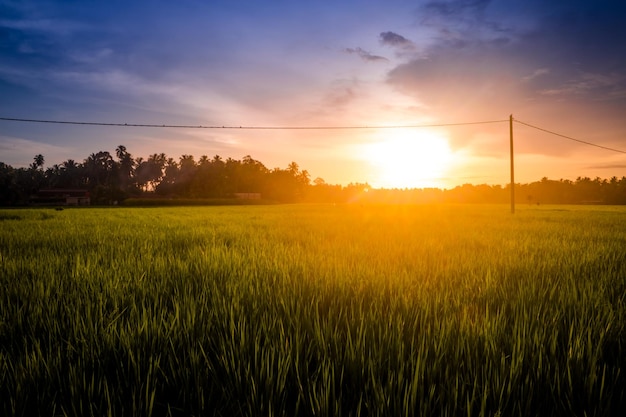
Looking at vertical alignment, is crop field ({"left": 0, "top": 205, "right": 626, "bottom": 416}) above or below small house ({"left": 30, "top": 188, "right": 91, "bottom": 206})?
below

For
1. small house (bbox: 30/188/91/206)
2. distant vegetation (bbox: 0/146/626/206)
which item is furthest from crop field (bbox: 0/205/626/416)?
small house (bbox: 30/188/91/206)

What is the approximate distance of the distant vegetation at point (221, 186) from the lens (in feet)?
257

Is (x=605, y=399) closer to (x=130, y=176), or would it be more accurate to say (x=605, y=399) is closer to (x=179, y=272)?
(x=179, y=272)

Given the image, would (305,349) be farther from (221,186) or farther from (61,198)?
(61,198)

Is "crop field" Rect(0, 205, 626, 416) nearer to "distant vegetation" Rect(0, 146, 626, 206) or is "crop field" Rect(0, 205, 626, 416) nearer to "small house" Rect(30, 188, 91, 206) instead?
"distant vegetation" Rect(0, 146, 626, 206)

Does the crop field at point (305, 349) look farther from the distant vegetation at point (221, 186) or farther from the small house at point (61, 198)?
the small house at point (61, 198)

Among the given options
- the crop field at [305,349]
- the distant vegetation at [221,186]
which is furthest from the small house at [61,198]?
the crop field at [305,349]

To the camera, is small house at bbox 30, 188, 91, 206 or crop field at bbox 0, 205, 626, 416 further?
small house at bbox 30, 188, 91, 206

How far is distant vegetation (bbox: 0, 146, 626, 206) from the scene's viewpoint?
7838 centimetres

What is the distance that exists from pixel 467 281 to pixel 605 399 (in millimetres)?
2055

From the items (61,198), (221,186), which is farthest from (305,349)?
(61,198)

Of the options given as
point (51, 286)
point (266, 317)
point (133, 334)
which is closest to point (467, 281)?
point (266, 317)

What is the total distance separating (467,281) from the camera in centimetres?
327

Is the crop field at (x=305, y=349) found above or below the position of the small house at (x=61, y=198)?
below
